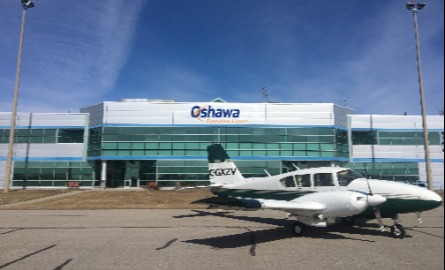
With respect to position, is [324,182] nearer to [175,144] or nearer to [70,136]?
[175,144]

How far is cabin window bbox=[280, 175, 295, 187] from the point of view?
15276 mm

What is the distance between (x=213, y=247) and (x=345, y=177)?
6340 millimetres

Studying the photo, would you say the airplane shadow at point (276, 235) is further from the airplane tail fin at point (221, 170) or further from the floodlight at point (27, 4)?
the floodlight at point (27, 4)

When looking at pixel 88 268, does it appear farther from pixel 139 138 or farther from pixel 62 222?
pixel 139 138

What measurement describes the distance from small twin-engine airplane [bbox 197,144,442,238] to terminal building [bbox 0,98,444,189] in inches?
1150

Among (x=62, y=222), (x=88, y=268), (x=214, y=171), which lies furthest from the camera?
(x=214, y=171)

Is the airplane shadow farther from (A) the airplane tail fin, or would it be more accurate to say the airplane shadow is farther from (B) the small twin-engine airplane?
(A) the airplane tail fin

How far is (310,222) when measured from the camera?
1301 centimetres

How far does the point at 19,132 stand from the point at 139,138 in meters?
17.7

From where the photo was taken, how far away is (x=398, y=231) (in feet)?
41.5

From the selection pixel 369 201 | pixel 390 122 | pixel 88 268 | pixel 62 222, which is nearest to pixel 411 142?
pixel 390 122

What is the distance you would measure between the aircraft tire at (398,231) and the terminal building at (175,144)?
30851 millimetres

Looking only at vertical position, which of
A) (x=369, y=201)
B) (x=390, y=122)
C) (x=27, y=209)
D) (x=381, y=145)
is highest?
(x=390, y=122)

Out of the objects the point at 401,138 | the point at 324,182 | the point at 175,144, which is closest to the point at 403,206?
the point at 324,182
